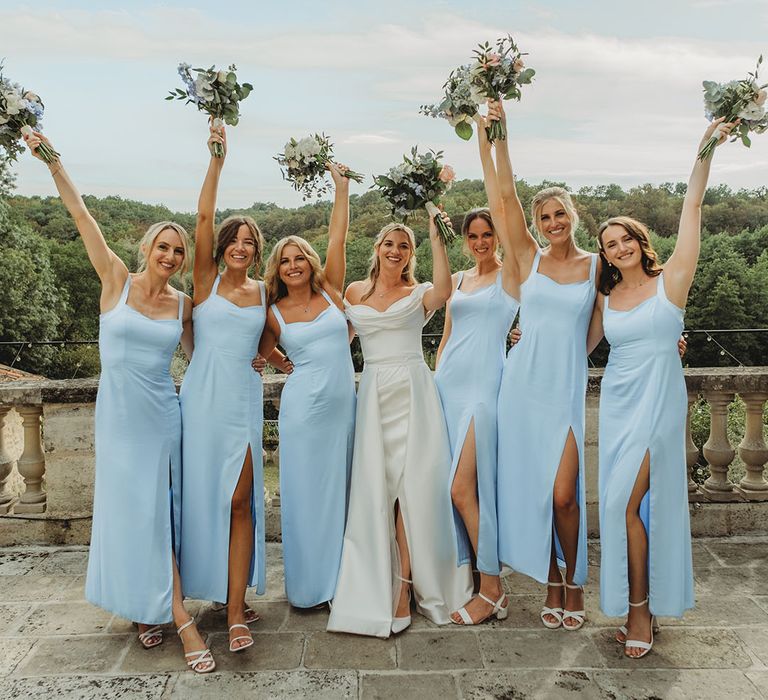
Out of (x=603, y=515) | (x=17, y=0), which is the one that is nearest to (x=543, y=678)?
(x=603, y=515)

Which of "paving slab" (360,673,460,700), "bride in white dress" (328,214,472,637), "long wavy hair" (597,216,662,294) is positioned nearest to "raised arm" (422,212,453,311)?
"bride in white dress" (328,214,472,637)

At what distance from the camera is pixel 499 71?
4.01 m

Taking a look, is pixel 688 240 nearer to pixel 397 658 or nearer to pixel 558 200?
pixel 558 200

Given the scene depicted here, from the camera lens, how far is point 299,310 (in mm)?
4332

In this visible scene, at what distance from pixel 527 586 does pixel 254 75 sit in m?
3.41

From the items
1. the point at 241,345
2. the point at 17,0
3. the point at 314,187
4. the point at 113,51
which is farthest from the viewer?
the point at 17,0

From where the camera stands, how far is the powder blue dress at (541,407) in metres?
4.09

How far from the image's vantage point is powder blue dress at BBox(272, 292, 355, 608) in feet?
14.0

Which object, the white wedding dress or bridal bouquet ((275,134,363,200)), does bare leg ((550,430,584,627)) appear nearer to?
the white wedding dress

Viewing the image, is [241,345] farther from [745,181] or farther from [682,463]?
[745,181]

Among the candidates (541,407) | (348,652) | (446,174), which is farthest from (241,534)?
(446,174)

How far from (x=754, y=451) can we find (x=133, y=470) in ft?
13.7

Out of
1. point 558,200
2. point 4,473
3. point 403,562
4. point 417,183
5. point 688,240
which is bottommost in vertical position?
point 403,562

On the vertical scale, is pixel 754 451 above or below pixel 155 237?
below
